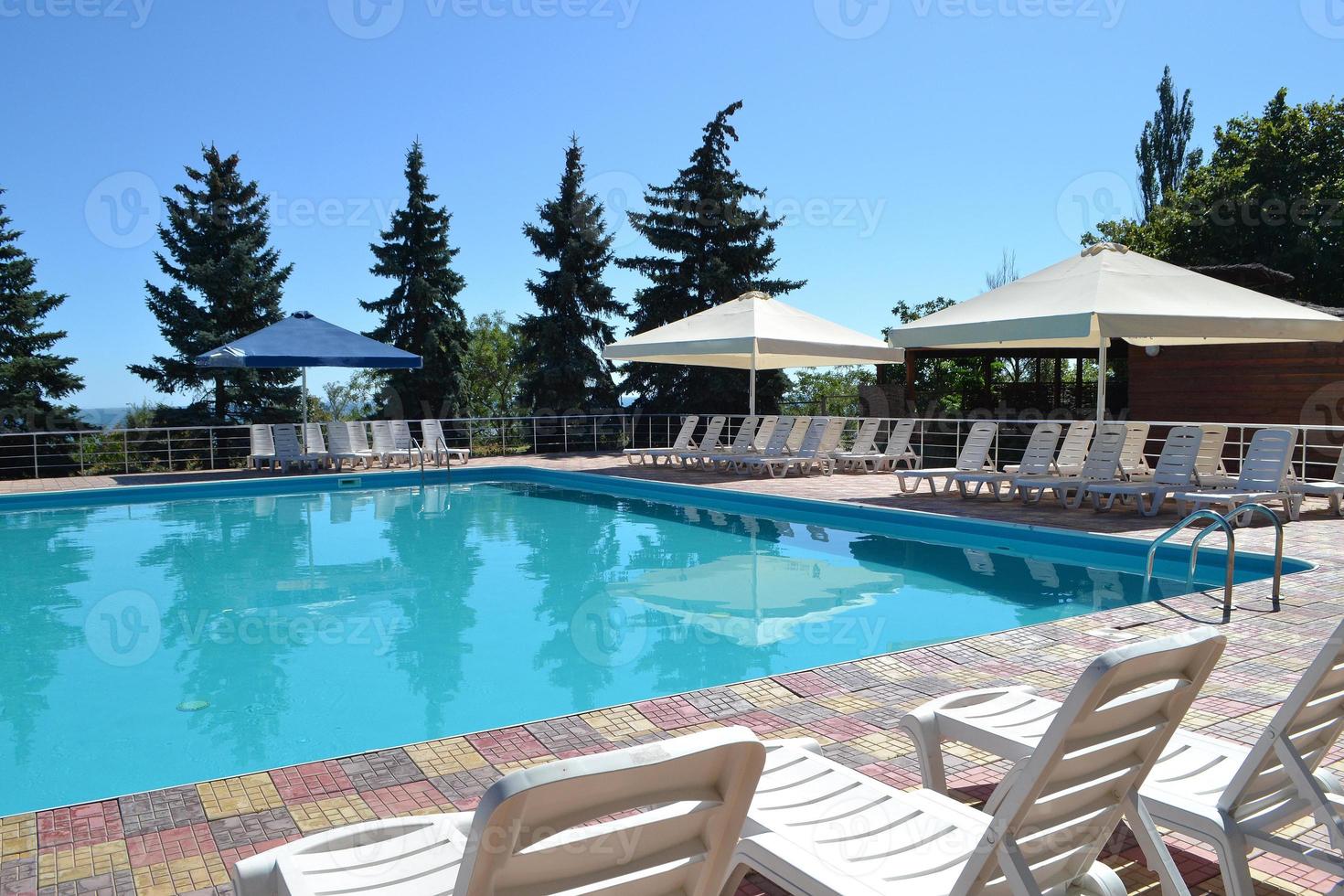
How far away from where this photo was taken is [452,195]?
22.6 m

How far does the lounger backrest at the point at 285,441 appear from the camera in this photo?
14680mm

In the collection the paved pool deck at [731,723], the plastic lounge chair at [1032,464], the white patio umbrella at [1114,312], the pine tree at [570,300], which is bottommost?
the paved pool deck at [731,723]

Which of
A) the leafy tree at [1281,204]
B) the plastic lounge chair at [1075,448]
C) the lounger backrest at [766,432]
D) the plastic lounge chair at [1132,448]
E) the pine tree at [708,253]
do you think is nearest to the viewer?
the plastic lounge chair at [1132,448]

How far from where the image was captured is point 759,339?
12578 millimetres

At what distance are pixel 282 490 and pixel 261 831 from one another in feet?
38.6

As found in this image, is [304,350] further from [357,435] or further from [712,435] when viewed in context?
[712,435]

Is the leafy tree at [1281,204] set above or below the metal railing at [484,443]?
above

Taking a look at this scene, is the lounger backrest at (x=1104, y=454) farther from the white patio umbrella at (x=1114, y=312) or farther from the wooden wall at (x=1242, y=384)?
the wooden wall at (x=1242, y=384)

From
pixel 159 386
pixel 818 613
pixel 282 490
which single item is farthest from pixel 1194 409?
pixel 159 386

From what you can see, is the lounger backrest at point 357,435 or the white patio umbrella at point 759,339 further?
the lounger backrest at point 357,435

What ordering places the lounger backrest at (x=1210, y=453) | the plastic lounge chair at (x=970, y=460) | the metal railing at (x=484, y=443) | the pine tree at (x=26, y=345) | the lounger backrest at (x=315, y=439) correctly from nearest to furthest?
the lounger backrest at (x=1210, y=453) < the plastic lounge chair at (x=970, y=460) < the lounger backrest at (x=315, y=439) < the metal railing at (x=484, y=443) < the pine tree at (x=26, y=345)

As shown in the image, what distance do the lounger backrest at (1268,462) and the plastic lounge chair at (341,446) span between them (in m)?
11.8

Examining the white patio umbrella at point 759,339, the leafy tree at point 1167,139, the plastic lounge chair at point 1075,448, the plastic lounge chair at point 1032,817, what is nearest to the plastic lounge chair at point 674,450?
the white patio umbrella at point 759,339

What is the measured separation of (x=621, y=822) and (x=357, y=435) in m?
14.9
